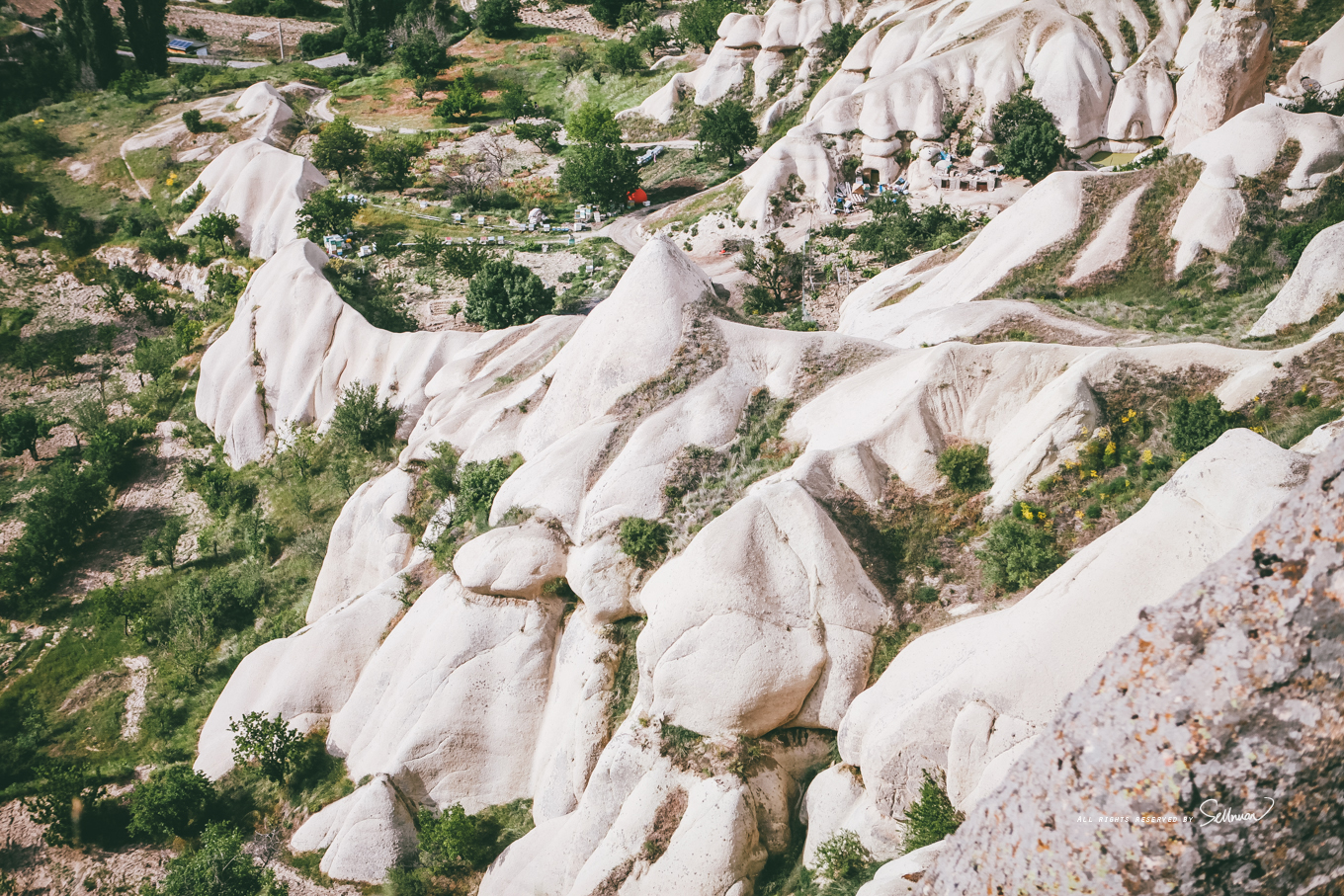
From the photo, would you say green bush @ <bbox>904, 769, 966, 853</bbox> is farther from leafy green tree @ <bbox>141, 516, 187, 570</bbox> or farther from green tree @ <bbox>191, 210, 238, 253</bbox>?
green tree @ <bbox>191, 210, 238, 253</bbox>

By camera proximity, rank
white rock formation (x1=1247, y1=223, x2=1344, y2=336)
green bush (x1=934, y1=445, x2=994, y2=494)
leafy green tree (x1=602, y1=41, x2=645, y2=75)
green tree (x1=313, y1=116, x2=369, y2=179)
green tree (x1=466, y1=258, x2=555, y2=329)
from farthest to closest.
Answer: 1. leafy green tree (x1=602, y1=41, x2=645, y2=75)
2. green tree (x1=313, y1=116, x2=369, y2=179)
3. green tree (x1=466, y1=258, x2=555, y2=329)
4. white rock formation (x1=1247, y1=223, x2=1344, y2=336)
5. green bush (x1=934, y1=445, x2=994, y2=494)

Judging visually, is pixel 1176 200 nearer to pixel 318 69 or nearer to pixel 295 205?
pixel 295 205

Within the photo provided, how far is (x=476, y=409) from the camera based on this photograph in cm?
3359

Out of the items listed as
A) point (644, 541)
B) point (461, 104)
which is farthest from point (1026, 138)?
point (461, 104)

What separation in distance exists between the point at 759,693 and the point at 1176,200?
94.0 ft

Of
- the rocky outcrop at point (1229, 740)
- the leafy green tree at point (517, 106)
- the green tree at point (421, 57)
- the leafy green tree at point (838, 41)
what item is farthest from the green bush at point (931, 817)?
the green tree at point (421, 57)

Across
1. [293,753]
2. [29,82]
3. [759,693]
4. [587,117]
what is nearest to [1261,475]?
[759,693]

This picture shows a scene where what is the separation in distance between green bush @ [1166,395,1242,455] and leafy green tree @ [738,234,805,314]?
76.5ft

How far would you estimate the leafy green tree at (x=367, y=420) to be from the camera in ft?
127

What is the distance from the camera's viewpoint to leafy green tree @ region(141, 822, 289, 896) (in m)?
23.9

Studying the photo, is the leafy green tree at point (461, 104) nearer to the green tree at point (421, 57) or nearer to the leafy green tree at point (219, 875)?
the green tree at point (421, 57)

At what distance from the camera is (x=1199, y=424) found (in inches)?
846

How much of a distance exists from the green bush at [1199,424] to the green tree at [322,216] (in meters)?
48.4

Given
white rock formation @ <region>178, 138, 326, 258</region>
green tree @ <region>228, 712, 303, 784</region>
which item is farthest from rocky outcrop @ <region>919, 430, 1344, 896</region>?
white rock formation @ <region>178, 138, 326, 258</region>
